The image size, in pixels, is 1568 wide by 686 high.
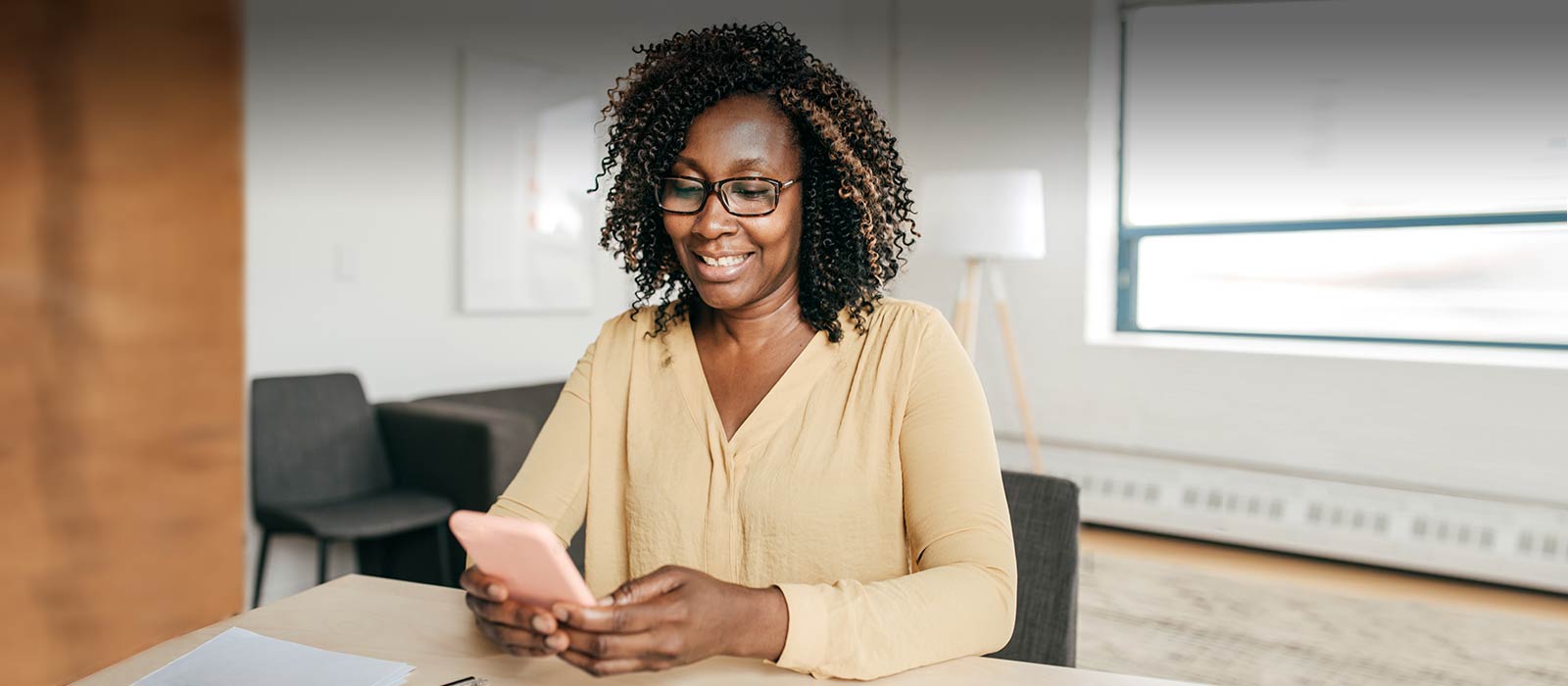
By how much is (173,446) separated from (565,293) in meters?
1.63

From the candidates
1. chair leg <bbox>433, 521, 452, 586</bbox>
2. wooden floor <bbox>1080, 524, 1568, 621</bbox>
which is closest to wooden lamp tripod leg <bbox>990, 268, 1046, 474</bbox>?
wooden floor <bbox>1080, 524, 1568, 621</bbox>

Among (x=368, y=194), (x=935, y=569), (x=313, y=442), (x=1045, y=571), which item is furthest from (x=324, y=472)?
(x=935, y=569)

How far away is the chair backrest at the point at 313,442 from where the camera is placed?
2814 millimetres

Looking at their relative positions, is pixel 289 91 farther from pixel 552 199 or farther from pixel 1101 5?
pixel 1101 5

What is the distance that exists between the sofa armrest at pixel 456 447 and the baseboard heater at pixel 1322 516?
2580 millimetres

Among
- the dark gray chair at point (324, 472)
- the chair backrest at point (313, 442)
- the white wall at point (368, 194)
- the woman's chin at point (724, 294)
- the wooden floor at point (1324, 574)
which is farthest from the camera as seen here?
the wooden floor at point (1324, 574)

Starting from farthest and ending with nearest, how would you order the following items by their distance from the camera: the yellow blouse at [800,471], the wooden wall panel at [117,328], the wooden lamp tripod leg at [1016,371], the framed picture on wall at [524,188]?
the wooden lamp tripod leg at [1016,371]
the framed picture on wall at [524,188]
the wooden wall panel at [117,328]
the yellow blouse at [800,471]

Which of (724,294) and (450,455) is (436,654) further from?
(450,455)

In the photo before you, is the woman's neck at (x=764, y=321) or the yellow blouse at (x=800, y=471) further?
the woman's neck at (x=764, y=321)

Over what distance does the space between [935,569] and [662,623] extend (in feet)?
1.09

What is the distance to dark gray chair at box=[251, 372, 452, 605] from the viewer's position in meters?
2.71

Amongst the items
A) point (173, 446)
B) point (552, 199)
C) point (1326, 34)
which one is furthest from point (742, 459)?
point (1326, 34)

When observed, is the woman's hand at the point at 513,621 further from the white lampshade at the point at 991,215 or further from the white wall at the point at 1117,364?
the white wall at the point at 1117,364

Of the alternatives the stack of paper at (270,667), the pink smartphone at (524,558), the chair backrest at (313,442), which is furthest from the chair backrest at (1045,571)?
the chair backrest at (313,442)
